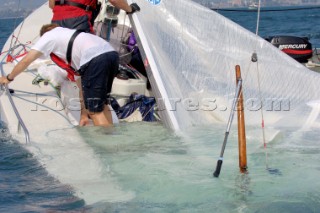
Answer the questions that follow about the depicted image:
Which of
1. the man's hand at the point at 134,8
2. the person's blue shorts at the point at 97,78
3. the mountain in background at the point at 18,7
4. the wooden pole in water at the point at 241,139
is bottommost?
the wooden pole in water at the point at 241,139

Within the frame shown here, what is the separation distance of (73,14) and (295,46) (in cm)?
415

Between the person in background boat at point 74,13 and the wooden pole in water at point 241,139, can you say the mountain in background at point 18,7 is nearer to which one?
the person in background boat at point 74,13

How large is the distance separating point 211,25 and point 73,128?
1.88 m

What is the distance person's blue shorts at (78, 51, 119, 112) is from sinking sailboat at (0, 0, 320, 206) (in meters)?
0.32

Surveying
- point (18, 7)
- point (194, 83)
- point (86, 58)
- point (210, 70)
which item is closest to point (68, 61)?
point (86, 58)

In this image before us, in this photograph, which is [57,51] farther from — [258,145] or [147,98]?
[258,145]

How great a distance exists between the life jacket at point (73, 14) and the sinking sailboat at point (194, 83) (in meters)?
0.49

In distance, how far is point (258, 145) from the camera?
4820 mm

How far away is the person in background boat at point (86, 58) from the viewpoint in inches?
202

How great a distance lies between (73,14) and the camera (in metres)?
5.90

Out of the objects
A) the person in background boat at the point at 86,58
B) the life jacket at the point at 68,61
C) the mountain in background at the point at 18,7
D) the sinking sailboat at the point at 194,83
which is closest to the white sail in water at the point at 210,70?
the sinking sailboat at the point at 194,83

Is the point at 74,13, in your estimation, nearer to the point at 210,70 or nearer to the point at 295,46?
the point at 210,70

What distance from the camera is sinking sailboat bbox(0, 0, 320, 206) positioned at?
5.46 metres

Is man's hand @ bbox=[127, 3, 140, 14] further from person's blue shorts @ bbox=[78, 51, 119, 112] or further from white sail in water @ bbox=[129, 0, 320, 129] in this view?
person's blue shorts @ bbox=[78, 51, 119, 112]
